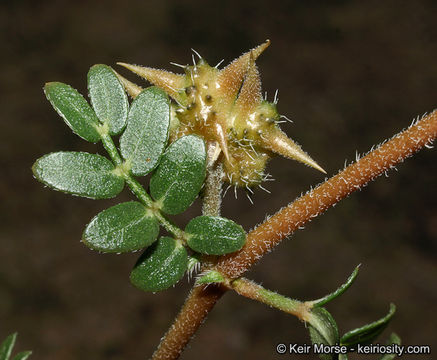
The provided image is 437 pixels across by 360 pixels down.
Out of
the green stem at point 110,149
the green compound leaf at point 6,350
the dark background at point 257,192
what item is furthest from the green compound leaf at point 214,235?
the dark background at point 257,192

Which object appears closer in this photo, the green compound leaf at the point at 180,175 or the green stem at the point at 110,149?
the green compound leaf at the point at 180,175

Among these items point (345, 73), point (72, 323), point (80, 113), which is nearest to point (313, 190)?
point (80, 113)

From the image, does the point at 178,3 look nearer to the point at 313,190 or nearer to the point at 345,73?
the point at 345,73

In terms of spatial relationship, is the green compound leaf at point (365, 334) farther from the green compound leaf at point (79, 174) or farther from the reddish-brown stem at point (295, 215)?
the green compound leaf at point (79, 174)

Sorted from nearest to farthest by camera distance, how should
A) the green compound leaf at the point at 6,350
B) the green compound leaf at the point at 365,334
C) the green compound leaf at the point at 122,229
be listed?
the green compound leaf at the point at 122,229, the green compound leaf at the point at 365,334, the green compound leaf at the point at 6,350

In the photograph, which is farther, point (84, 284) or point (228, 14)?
point (228, 14)

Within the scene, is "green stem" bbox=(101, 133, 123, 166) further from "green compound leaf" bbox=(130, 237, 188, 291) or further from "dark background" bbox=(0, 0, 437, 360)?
"dark background" bbox=(0, 0, 437, 360)
